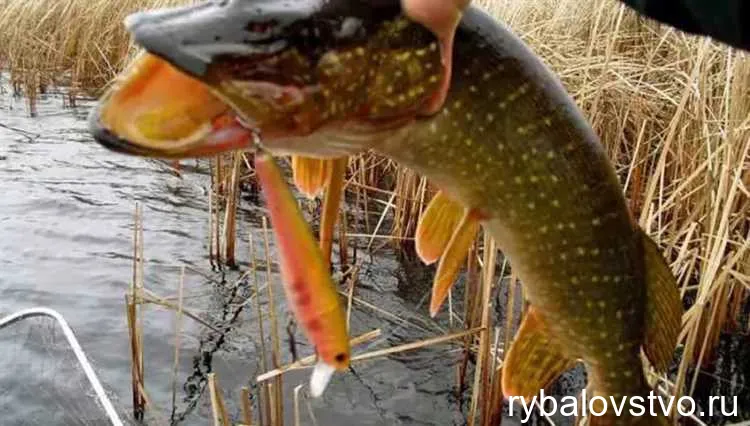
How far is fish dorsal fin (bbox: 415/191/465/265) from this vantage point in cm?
149

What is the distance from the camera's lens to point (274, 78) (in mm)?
1092

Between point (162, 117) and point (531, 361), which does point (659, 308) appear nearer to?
point (531, 361)

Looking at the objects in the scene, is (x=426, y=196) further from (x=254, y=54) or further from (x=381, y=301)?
(x=254, y=54)

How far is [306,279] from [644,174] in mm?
3727

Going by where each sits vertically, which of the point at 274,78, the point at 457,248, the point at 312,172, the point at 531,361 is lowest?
the point at 531,361

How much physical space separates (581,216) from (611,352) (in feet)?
1.17

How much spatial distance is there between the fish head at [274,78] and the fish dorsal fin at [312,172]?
0.12 m

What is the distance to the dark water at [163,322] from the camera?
352cm

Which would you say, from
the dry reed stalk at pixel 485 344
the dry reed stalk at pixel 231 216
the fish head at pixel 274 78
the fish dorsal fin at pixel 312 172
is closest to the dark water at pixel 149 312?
the dry reed stalk at pixel 231 216

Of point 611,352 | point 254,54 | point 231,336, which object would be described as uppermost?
point 254,54

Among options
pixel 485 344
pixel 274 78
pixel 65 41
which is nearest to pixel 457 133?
pixel 274 78

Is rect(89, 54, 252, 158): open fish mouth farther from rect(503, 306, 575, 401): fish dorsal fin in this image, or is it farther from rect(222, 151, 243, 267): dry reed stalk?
rect(222, 151, 243, 267): dry reed stalk

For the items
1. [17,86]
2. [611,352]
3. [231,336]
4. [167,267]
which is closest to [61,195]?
[167,267]

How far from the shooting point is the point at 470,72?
1283mm
